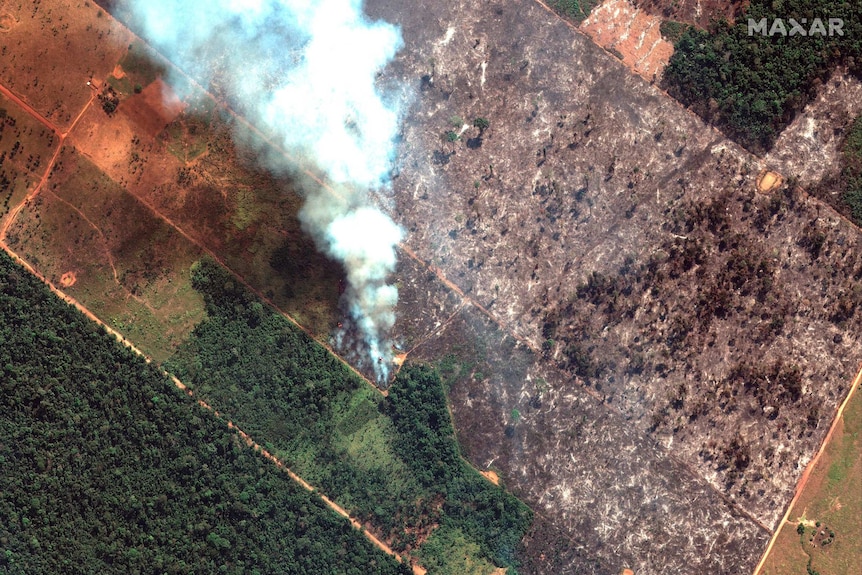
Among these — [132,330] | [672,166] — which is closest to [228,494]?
[132,330]

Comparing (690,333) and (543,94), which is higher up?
(543,94)

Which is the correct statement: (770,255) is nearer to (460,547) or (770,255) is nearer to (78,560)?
(460,547)

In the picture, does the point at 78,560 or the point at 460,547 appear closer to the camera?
the point at 78,560

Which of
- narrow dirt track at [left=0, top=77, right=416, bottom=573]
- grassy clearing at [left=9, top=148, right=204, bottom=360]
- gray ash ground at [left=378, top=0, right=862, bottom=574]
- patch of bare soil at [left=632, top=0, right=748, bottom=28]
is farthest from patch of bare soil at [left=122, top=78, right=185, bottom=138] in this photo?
patch of bare soil at [left=632, top=0, right=748, bottom=28]

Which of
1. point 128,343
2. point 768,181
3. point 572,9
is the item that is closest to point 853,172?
point 768,181

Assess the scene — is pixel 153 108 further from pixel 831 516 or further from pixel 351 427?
→ pixel 831 516

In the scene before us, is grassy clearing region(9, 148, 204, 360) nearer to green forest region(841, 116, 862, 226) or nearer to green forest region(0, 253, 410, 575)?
green forest region(0, 253, 410, 575)
